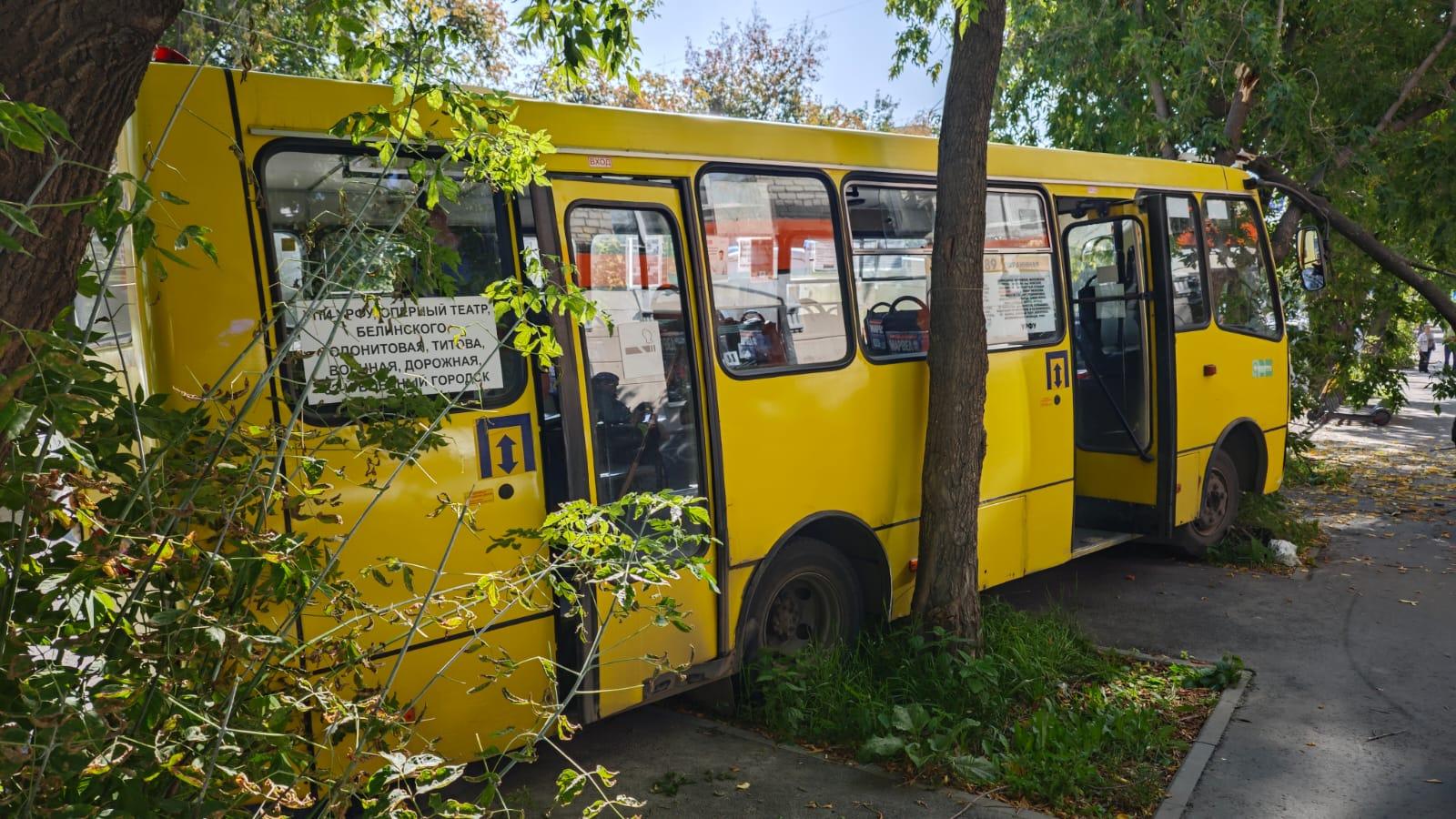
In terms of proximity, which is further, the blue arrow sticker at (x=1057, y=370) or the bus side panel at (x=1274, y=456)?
the bus side panel at (x=1274, y=456)

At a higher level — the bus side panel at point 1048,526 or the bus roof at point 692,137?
the bus roof at point 692,137

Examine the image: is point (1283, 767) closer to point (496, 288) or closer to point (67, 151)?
point (496, 288)

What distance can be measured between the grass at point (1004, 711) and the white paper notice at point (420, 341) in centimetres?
219

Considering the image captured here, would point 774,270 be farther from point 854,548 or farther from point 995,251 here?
point 995,251

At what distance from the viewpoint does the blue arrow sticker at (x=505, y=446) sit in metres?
4.61

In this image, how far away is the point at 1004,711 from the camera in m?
5.64

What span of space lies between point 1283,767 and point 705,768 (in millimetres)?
2645

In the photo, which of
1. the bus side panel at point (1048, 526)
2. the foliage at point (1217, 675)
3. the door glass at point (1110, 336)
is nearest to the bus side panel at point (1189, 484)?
the door glass at point (1110, 336)

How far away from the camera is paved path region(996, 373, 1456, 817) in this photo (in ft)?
16.7

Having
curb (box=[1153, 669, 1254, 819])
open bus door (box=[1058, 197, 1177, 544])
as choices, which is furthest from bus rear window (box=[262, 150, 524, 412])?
open bus door (box=[1058, 197, 1177, 544])

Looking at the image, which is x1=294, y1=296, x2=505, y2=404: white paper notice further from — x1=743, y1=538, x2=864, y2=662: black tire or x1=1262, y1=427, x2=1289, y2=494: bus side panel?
x1=1262, y1=427, x2=1289, y2=494: bus side panel

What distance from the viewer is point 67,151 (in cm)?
239

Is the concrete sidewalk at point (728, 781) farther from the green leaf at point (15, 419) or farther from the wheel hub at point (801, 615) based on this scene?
the green leaf at point (15, 419)

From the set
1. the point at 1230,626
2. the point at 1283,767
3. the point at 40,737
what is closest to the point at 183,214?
the point at 40,737
